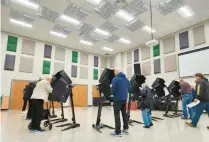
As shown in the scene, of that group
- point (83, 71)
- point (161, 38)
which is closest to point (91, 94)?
point (83, 71)

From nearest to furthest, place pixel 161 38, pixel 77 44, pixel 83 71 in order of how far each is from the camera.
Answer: pixel 161 38 → pixel 77 44 → pixel 83 71

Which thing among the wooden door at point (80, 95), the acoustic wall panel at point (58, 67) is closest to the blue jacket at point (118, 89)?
the acoustic wall panel at point (58, 67)

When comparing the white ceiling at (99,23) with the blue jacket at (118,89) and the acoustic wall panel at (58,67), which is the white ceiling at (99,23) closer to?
the acoustic wall panel at (58,67)

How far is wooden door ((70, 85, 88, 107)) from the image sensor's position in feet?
38.1

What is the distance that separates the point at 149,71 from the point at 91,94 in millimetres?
5451

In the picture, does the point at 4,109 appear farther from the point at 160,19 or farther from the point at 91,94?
the point at 160,19

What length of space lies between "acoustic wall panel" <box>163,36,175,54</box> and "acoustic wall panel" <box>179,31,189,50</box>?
20.4 inches

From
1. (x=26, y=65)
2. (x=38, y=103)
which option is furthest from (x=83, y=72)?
(x=38, y=103)

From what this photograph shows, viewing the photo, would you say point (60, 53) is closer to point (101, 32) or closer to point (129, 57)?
point (101, 32)

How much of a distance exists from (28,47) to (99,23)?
5505 millimetres

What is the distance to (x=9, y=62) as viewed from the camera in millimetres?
9000

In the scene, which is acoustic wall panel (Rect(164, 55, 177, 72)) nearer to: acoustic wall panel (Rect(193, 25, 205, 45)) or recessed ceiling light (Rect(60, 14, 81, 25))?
acoustic wall panel (Rect(193, 25, 205, 45))

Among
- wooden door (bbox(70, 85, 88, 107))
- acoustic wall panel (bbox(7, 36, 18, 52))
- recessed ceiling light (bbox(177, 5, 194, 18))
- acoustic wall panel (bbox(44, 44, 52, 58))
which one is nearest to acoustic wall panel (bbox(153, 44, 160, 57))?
recessed ceiling light (bbox(177, 5, 194, 18))

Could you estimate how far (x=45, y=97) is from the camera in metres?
3.47
